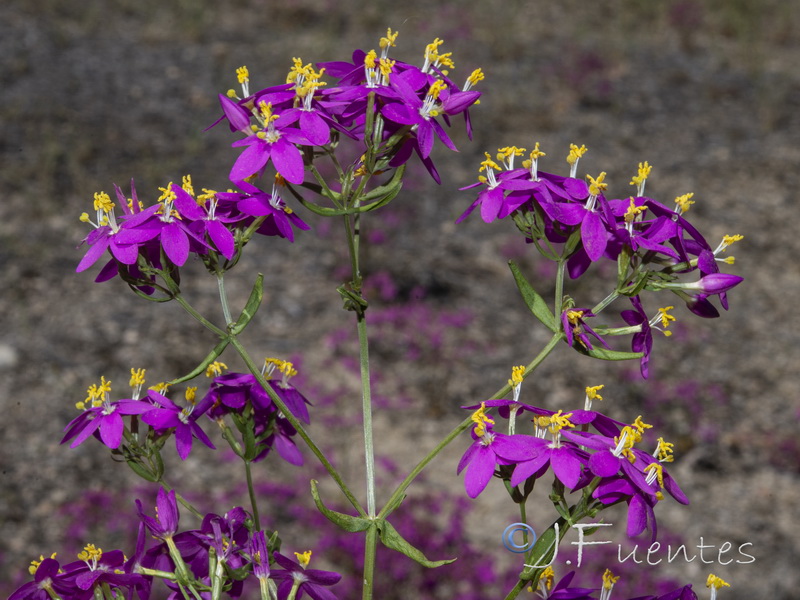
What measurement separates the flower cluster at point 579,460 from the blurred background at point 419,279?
8.63ft

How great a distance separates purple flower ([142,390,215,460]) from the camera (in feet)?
5.45

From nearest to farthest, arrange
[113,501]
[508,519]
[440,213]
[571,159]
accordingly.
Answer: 1. [571,159]
2. [113,501]
3. [508,519]
4. [440,213]

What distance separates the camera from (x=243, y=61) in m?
8.38

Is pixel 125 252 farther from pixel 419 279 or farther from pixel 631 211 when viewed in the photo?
pixel 419 279

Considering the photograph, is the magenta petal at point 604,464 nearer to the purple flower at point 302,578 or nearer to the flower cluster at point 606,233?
the flower cluster at point 606,233

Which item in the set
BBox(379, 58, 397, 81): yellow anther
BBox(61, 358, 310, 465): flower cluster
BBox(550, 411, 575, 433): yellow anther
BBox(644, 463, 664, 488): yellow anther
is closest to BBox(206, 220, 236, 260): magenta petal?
BBox(61, 358, 310, 465): flower cluster

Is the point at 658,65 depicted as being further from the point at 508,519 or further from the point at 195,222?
the point at 195,222

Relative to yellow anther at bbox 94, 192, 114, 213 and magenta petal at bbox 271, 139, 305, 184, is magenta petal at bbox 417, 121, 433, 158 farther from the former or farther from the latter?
yellow anther at bbox 94, 192, 114, 213

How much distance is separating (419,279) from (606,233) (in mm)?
4414

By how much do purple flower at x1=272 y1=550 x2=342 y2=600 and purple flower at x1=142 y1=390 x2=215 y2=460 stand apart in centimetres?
25

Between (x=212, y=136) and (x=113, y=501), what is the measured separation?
379 centimetres

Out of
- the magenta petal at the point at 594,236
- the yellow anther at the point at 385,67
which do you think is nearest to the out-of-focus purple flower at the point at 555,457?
the magenta petal at the point at 594,236

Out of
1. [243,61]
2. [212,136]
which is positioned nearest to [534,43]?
[243,61]

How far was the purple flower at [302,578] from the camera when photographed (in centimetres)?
160
